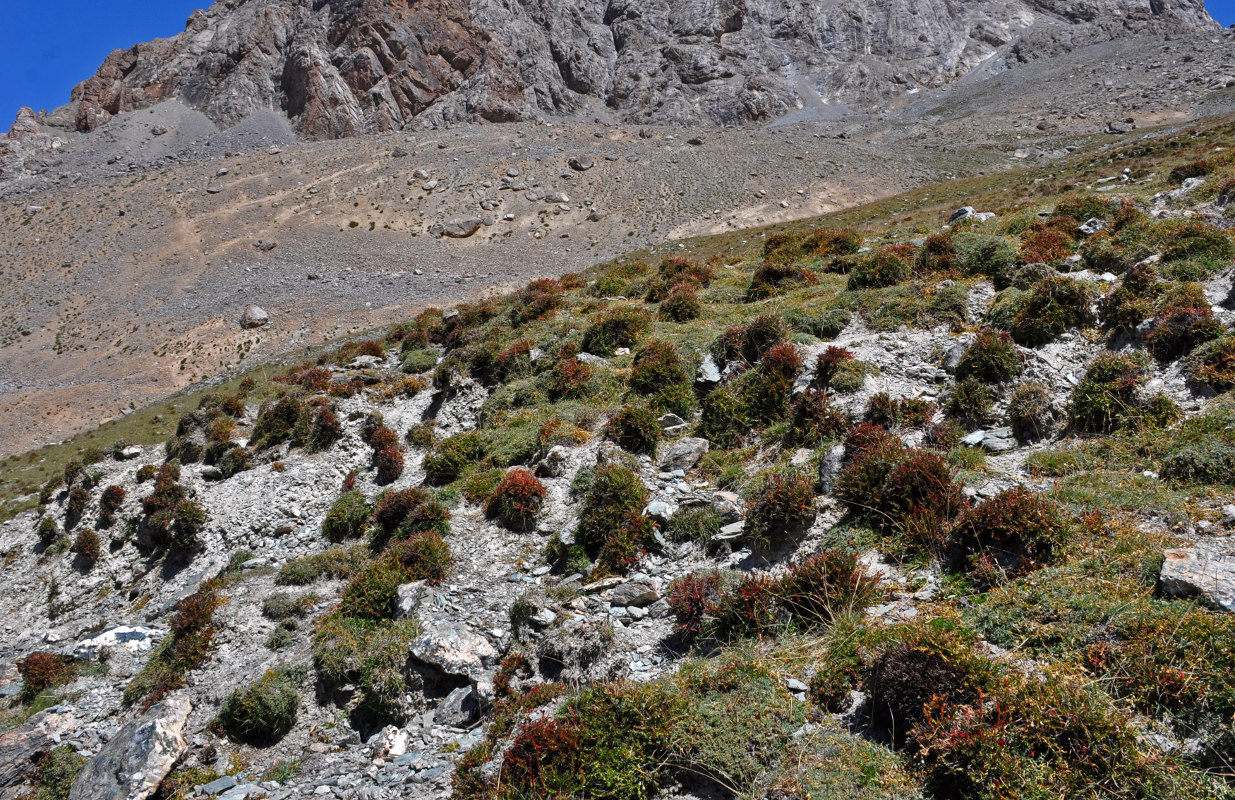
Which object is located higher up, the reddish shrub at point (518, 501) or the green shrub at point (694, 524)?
the reddish shrub at point (518, 501)

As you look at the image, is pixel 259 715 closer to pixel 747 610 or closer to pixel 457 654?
pixel 457 654

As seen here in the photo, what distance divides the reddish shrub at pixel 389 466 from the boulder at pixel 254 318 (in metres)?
32.8

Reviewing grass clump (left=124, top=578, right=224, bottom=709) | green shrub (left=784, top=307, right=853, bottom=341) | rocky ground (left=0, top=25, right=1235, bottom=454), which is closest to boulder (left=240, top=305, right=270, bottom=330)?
rocky ground (left=0, top=25, right=1235, bottom=454)

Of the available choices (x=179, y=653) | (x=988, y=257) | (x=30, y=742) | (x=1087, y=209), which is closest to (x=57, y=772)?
(x=30, y=742)

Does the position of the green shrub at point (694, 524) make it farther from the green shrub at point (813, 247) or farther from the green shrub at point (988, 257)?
the green shrub at point (813, 247)

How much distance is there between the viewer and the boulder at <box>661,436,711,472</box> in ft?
42.9

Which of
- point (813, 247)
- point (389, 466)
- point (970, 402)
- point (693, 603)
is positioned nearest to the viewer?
point (693, 603)

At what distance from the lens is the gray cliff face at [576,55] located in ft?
339

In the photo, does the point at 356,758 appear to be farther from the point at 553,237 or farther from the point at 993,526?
the point at 553,237

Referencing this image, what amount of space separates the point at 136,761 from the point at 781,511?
10.6 m


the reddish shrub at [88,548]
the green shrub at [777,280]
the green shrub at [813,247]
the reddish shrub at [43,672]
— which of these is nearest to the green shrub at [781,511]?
the green shrub at [777,280]

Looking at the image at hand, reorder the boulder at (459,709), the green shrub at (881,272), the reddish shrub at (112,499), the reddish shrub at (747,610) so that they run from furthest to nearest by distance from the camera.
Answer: the reddish shrub at (112,499) < the green shrub at (881,272) < the boulder at (459,709) < the reddish shrub at (747,610)

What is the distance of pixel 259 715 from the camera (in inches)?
402

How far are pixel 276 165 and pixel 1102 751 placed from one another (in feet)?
283
